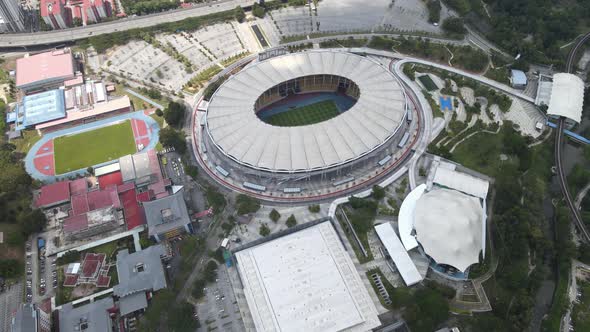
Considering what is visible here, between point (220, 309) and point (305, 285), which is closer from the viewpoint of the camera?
point (305, 285)

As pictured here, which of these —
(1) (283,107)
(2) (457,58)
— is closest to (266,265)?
(1) (283,107)

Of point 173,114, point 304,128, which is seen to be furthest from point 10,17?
point 304,128

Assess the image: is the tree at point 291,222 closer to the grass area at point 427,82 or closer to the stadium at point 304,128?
the stadium at point 304,128

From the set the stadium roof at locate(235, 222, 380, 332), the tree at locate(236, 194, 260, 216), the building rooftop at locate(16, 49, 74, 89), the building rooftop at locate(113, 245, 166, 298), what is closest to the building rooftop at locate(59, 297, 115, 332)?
the building rooftop at locate(113, 245, 166, 298)

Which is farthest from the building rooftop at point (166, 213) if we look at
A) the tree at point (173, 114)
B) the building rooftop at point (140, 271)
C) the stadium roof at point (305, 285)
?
the tree at point (173, 114)

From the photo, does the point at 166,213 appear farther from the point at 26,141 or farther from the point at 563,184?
the point at 563,184

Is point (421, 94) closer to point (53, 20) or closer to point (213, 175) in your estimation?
point (213, 175)

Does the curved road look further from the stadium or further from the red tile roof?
the red tile roof
